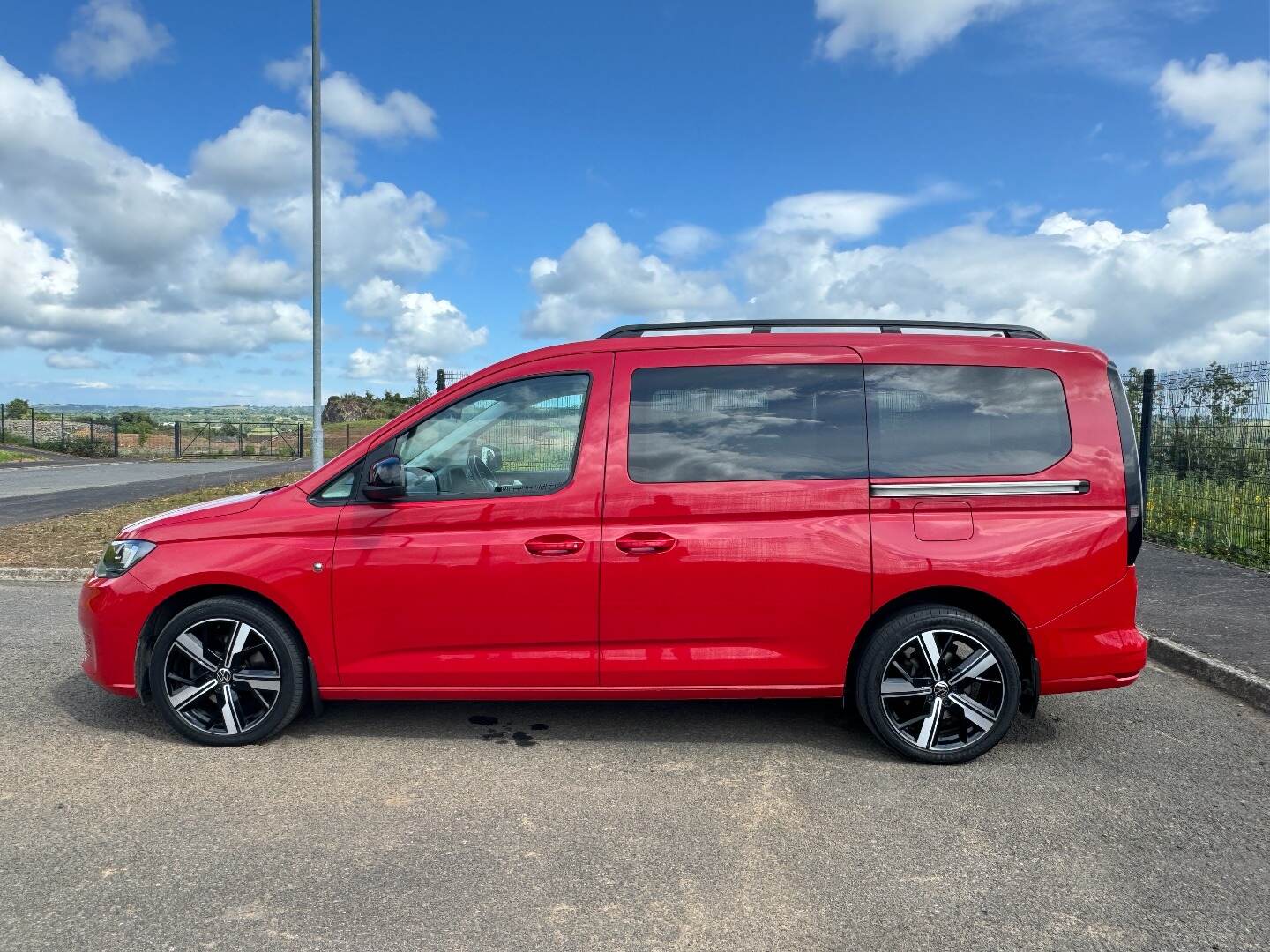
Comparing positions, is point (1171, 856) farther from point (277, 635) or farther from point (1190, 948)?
point (277, 635)

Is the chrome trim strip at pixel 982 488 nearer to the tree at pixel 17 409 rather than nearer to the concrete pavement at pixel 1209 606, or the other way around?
the concrete pavement at pixel 1209 606

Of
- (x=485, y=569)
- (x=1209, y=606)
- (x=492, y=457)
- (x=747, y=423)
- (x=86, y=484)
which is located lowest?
(x=1209, y=606)

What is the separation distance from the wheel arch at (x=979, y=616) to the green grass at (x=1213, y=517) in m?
6.11

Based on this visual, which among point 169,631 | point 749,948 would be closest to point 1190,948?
point 749,948

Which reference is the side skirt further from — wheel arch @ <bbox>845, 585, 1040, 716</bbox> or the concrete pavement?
the concrete pavement

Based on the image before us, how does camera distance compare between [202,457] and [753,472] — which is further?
[202,457]

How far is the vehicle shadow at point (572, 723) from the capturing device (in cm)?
414

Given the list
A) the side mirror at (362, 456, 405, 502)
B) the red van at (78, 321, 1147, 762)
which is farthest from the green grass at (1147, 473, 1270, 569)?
the side mirror at (362, 456, 405, 502)

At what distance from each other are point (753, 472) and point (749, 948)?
76.8 inches

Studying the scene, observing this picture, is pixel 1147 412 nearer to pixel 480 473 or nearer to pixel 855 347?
pixel 855 347

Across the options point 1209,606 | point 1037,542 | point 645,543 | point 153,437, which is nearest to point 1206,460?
point 1209,606

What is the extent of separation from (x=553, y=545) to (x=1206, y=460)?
8634mm

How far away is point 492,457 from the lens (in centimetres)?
399

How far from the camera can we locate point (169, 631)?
3941 millimetres
